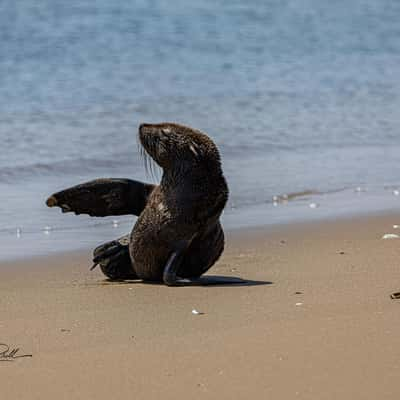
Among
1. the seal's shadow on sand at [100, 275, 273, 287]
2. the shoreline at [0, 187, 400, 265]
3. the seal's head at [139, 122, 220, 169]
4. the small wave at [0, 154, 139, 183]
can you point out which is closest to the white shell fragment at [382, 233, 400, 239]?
the shoreline at [0, 187, 400, 265]

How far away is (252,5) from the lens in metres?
35.2

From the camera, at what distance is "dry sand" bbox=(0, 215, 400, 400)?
15.1 feet

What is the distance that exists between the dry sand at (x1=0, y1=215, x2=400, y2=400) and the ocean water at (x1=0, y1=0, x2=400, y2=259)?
1.74 metres

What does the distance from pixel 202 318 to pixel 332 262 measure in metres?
1.75

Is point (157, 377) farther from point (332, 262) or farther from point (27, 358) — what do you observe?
point (332, 262)

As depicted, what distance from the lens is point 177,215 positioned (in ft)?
22.7

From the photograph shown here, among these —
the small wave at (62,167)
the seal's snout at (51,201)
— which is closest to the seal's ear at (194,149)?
the seal's snout at (51,201)

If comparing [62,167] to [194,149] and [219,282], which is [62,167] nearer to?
[194,149]

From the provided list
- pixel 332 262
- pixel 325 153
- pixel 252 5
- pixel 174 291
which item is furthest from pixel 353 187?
pixel 252 5

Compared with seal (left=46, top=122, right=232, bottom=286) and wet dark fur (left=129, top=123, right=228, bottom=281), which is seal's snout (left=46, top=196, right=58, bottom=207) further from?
wet dark fur (left=129, top=123, right=228, bottom=281)

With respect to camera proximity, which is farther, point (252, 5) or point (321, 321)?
point (252, 5)

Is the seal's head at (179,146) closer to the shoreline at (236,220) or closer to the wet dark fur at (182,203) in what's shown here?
the wet dark fur at (182,203)

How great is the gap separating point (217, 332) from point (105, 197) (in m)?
2.09

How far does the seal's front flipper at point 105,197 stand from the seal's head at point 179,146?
37 cm
